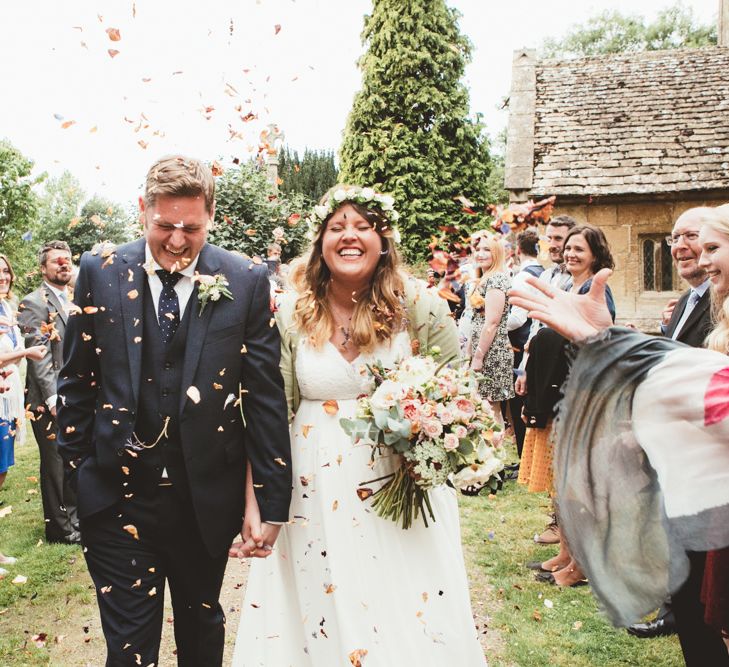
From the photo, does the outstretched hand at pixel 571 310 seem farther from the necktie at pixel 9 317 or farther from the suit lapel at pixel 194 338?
the necktie at pixel 9 317

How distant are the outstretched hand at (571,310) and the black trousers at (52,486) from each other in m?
4.93

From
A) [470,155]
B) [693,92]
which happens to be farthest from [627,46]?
[693,92]

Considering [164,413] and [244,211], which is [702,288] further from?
[244,211]

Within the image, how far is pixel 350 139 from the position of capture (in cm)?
2338

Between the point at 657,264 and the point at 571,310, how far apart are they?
12840 millimetres

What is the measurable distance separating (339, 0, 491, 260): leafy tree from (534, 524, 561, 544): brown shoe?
16689mm

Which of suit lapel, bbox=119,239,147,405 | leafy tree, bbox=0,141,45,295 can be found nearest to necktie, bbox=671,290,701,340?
suit lapel, bbox=119,239,147,405

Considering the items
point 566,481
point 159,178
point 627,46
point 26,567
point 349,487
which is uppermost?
point 627,46

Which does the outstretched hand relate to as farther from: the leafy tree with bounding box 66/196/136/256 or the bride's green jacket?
the leafy tree with bounding box 66/196/136/256

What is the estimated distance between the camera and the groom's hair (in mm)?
2664

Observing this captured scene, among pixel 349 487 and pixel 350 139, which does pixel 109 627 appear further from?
pixel 350 139

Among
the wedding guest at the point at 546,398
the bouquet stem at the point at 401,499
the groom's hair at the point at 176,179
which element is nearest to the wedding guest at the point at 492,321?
the wedding guest at the point at 546,398

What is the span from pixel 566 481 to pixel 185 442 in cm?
145

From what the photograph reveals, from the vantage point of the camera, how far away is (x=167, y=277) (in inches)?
112
